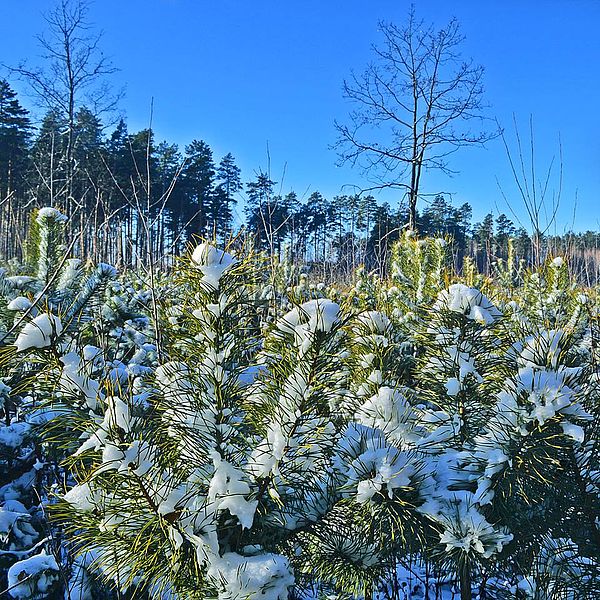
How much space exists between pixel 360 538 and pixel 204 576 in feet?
1.70

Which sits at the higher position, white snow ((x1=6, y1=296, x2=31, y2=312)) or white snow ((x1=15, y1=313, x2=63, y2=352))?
white snow ((x1=6, y1=296, x2=31, y2=312))

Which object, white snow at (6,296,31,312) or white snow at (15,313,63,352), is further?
white snow at (6,296,31,312)

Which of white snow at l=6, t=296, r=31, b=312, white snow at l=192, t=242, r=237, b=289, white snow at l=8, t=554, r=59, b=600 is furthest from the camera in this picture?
white snow at l=8, t=554, r=59, b=600

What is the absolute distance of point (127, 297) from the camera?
18.0ft

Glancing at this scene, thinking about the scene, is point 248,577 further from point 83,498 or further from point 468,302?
point 468,302

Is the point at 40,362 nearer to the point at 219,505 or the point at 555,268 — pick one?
the point at 219,505

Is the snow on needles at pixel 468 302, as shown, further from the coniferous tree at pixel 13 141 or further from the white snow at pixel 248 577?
the coniferous tree at pixel 13 141

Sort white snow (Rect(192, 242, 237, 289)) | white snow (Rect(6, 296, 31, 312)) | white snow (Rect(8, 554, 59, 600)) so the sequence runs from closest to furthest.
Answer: white snow (Rect(192, 242, 237, 289)) → white snow (Rect(6, 296, 31, 312)) → white snow (Rect(8, 554, 59, 600))

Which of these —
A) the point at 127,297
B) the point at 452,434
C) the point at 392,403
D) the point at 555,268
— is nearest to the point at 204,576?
the point at 392,403

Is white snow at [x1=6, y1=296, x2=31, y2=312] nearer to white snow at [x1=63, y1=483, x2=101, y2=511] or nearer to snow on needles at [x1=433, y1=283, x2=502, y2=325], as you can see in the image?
white snow at [x1=63, y1=483, x2=101, y2=511]

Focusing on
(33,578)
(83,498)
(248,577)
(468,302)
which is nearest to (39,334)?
(83,498)

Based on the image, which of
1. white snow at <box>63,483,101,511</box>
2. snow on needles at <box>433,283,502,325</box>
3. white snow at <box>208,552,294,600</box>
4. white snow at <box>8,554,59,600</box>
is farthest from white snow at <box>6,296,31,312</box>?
snow on needles at <box>433,283,502,325</box>

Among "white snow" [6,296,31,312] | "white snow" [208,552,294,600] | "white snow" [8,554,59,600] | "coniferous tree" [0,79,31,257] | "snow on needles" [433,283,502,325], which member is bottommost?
"white snow" [8,554,59,600]

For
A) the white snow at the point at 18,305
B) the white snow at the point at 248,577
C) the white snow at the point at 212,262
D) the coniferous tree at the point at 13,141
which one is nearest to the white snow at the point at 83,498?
the white snow at the point at 248,577
